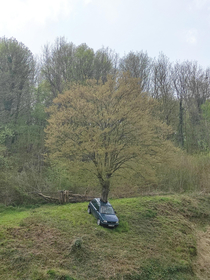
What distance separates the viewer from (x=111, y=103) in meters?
12.6

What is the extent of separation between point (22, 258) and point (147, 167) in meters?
7.51

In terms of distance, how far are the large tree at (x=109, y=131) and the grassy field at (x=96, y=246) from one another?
265cm

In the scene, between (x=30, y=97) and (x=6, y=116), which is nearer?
(x=6, y=116)

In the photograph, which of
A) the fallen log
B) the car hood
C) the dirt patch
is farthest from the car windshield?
the fallen log

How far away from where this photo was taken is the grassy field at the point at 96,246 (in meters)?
7.85

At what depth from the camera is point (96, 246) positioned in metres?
9.40

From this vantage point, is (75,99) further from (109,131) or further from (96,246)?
(96,246)

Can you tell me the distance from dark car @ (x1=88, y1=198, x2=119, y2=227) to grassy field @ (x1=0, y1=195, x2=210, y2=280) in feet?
1.16

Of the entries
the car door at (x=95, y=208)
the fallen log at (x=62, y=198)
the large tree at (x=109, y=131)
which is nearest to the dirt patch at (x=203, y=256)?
the large tree at (x=109, y=131)

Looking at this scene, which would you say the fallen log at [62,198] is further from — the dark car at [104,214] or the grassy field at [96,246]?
the dark car at [104,214]

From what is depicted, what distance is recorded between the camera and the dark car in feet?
36.0

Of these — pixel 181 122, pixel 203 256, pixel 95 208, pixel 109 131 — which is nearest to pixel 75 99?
pixel 109 131

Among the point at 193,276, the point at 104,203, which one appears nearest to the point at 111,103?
the point at 104,203

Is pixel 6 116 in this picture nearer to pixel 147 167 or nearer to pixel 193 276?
pixel 147 167
